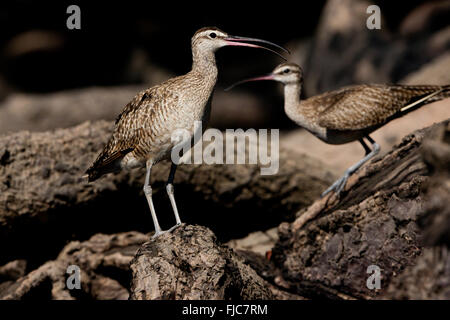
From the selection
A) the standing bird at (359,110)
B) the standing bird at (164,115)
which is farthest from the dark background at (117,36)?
the standing bird at (164,115)

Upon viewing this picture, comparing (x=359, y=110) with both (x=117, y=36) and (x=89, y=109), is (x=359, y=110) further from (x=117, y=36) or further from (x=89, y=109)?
(x=117, y=36)

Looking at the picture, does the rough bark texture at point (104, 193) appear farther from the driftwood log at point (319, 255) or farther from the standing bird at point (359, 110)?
the standing bird at point (359, 110)

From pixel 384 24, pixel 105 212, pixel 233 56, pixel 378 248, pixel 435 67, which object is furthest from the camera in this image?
pixel 233 56

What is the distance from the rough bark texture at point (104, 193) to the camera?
684cm

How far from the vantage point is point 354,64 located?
1359 centimetres

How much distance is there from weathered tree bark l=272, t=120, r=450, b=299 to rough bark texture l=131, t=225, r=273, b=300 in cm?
107

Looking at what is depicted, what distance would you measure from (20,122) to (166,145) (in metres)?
8.88

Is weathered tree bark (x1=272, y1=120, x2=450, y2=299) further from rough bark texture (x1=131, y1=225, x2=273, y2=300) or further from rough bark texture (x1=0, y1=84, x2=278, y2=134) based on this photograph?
rough bark texture (x1=0, y1=84, x2=278, y2=134)

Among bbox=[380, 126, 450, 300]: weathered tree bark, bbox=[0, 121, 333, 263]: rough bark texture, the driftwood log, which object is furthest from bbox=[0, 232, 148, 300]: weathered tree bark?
bbox=[380, 126, 450, 300]: weathered tree bark

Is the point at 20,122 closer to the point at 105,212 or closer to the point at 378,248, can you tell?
the point at 105,212

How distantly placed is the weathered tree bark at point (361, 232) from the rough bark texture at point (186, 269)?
3.53 feet

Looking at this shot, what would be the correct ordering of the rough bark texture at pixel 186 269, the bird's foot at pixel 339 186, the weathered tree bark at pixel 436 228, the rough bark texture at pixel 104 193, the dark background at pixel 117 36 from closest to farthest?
the weathered tree bark at pixel 436 228 → the rough bark texture at pixel 186 269 → the bird's foot at pixel 339 186 → the rough bark texture at pixel 104 193 → the dark background at pixel 117 36

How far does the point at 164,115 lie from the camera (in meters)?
5.62

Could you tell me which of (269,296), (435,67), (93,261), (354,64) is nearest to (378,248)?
(269,296)
